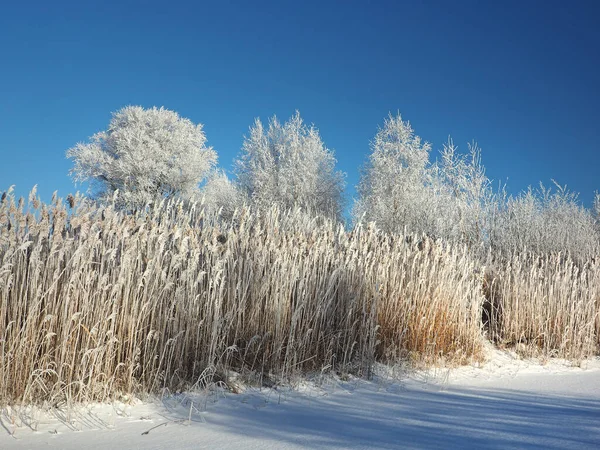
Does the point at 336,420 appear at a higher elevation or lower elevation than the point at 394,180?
A: lower

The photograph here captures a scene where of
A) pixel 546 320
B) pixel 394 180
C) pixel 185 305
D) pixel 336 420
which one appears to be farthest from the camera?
pixel 394 180

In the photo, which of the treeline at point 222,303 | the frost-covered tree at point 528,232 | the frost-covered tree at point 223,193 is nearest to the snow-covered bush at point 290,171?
the frost-covered tree at point 223,193

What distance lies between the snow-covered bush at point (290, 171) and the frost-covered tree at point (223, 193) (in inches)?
29.2

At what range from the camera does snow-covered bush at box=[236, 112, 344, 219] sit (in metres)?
24.9

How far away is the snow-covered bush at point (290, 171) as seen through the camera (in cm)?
2494

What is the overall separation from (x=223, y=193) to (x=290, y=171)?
626 centimetres

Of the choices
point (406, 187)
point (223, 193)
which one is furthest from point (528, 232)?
point (223, 193)

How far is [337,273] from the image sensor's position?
15.0 ft

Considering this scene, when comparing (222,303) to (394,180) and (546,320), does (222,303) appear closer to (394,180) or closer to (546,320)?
Answer: (546,320)

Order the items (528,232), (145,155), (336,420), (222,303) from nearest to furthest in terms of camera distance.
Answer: (336,420) → (222,303) → (528,232) → (145,155)

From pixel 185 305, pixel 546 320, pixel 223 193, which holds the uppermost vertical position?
pixel 223 193

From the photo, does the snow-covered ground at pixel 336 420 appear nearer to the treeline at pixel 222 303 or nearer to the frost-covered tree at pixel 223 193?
the treeline at pixel 222 303

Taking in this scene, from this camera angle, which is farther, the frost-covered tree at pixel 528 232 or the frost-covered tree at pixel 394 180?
the frost-covered tree at pixel 394 180

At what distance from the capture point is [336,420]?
9.53ft
